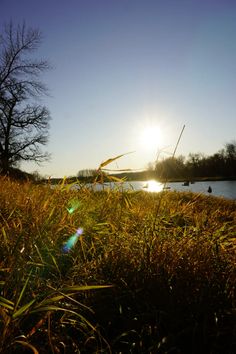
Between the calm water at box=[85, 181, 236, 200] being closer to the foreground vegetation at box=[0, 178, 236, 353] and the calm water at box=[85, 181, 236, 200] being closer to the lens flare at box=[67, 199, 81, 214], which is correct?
the lens flare at box=[67, 199, 81, 214]

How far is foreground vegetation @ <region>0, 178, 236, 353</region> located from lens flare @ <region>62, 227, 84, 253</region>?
0.02 meters

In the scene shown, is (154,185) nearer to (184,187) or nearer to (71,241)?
(71,241)

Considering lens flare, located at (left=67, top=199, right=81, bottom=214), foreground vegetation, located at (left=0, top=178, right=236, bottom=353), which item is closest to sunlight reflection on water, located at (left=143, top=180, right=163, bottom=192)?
foreground vegetation, located at (left=0, top=178, right=236, bottom=353)

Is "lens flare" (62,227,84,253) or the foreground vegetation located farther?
"lens flare" (62,227,84,253)

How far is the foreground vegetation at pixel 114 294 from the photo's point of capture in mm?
1711

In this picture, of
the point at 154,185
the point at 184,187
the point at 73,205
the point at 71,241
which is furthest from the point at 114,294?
the point at 184,187

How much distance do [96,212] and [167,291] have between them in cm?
172

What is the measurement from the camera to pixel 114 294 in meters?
2.16

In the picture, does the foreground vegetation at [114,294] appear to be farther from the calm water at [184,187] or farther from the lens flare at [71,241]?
the calm water at [184,187]

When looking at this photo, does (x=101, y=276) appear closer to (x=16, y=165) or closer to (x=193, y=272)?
(x=193, y=272)

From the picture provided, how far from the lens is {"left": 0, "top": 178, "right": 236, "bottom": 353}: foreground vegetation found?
171cm

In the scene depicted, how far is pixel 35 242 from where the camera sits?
2518 mm

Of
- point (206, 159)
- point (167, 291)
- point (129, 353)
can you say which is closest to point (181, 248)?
point (167, 291)

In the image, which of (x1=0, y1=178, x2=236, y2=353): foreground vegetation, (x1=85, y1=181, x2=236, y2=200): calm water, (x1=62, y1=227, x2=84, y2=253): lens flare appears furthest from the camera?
(x1=85, y1=181, x2=236, y2=200): calm water
